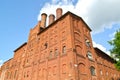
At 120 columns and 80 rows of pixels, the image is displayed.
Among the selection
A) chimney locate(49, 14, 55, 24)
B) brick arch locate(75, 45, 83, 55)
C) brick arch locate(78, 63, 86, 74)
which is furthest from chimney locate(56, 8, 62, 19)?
brick arch locate(78, 63, 86, 74)

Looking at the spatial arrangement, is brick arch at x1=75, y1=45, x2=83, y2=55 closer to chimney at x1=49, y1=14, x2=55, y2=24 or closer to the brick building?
the brick building

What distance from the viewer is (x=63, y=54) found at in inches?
867

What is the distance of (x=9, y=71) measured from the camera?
129 feet

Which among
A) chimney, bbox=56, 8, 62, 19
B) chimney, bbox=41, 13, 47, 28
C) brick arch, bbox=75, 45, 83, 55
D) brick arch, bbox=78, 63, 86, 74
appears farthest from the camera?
chimney, bbox=41, 13, 47, 28

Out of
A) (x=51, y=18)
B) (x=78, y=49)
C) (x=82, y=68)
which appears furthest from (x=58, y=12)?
(x=82, y=68)

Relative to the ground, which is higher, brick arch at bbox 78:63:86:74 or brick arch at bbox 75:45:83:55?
brick arch at bbox 75:45:83:55

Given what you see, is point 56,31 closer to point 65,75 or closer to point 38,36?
point 38,36

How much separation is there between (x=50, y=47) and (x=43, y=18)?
11540mm

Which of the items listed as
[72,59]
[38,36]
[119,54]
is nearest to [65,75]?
[72,59]

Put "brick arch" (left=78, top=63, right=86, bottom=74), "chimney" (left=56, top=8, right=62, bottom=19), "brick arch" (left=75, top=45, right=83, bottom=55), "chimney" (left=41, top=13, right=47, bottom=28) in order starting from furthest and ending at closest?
"chimney" (left=41, top=13, right=47, bottom=28) → "chimney" (left=56, top=8, right=62, bottom=19) → "brick arch" (left=75, top=45, right=83, bottom=55) → "brick arch" (left=78, top=63, right=86, bottom=74)

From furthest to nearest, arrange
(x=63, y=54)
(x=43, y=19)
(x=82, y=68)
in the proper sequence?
1. (x=43, y=19)
2. (x=63, y=54)
3. (x=82, y=68)

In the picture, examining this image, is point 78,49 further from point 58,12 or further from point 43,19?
point 43,19

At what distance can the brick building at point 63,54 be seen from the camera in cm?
2073

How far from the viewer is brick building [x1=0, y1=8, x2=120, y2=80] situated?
20734 mm
